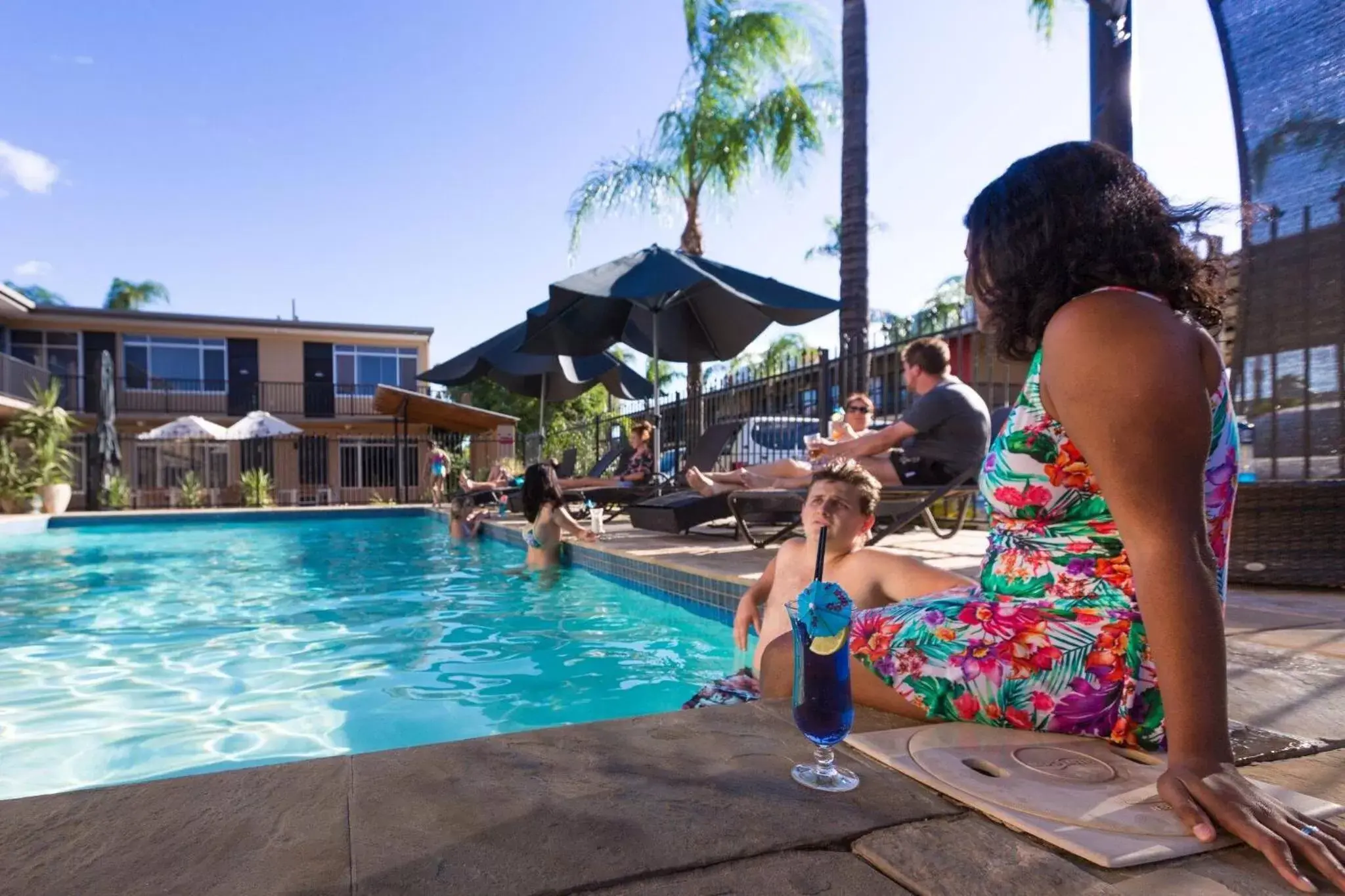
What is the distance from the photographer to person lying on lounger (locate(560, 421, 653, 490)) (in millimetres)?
8266

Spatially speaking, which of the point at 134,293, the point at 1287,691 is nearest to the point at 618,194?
the point at 1287,691

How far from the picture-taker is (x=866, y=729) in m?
1.44

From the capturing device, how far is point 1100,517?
1.32m

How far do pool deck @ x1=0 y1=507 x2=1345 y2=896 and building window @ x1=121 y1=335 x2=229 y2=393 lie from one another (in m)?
23.6

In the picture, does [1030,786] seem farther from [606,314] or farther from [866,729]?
[606,314]

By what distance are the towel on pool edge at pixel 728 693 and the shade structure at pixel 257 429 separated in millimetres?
17415

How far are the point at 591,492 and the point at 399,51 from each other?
1161 centimetres

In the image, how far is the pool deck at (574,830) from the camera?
0.90m

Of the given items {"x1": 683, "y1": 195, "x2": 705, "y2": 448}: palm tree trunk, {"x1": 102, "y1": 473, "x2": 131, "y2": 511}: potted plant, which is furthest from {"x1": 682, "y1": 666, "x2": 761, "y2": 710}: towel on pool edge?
{"x1": 102, "y1": 473, "x2": 131, "y2": 511}: potted plant

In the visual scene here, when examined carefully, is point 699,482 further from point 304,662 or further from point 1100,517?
point 1100,517

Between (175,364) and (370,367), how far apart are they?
16.7ft

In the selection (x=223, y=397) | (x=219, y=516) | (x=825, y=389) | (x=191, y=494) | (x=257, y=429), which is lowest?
(x=219, y=516)

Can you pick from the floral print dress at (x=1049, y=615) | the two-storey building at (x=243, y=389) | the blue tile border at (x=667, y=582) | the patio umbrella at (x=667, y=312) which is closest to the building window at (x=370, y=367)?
the two-storey building at (x=243, y=389)

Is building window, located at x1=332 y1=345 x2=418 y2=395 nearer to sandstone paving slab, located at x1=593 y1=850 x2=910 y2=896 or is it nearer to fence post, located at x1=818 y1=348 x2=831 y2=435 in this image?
fence post, located at x1=818 y1=348 x2=831 y2=435
